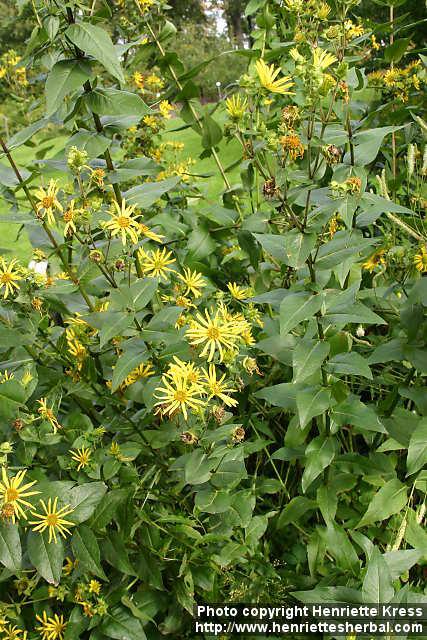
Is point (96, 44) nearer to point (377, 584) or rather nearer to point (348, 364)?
point (348, 364)

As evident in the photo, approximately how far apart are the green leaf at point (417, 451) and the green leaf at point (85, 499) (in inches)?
29.0

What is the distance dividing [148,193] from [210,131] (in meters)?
0.52

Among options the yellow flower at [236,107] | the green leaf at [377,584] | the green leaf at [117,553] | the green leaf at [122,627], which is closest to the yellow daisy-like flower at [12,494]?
the green leaf at [117,553]

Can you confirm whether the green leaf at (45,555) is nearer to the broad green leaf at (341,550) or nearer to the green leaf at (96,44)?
the broad green leaf at (341,550)

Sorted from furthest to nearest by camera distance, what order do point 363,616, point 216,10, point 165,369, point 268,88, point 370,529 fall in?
point 216,10 → point 370,529 → point 165,369 → point 268,88 → point 363,616

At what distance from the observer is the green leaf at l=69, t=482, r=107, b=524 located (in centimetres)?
133

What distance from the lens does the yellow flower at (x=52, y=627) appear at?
5.02ft

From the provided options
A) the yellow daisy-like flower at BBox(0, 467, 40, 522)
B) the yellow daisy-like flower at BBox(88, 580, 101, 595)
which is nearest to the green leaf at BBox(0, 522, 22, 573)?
the yellow daisy-like flower at BBox(0, 467, 40, 522)

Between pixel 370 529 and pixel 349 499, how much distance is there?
97 millimetres

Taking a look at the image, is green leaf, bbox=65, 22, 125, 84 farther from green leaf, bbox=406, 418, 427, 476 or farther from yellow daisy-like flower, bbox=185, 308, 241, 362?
green leaf, bbox=406, 418, 427, 476

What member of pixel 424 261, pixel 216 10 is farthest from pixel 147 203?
pixel 216 10

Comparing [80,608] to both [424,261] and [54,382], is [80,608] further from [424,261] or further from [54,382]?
[424,261]

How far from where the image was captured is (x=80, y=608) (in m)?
1.55

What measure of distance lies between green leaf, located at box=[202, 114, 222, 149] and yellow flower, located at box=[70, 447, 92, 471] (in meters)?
1.09
